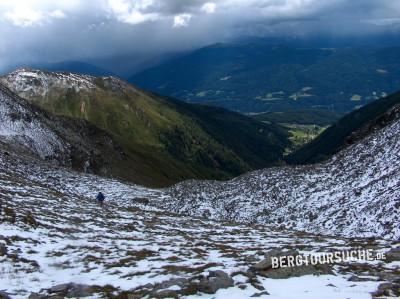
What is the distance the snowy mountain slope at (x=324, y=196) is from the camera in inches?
1230

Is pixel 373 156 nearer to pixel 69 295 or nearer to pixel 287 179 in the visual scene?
pixel 287 179

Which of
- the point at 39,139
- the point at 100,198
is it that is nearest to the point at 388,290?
the point at 100,198

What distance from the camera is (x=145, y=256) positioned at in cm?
2245

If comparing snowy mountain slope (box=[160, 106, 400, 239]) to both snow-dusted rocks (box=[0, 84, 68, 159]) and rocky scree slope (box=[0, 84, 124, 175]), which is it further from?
snow-dusted rocks (box=[0, 84, 68, 159])

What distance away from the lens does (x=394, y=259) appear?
62.7 feet

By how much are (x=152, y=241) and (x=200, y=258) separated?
19.4ft

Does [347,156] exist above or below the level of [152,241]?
above

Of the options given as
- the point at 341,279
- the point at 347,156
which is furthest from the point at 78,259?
the point at 347,156

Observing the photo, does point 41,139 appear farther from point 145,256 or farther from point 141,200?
point 145,256

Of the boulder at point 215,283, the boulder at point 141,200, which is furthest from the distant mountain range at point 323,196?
the boulder at point 215,283

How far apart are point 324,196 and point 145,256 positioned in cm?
2081

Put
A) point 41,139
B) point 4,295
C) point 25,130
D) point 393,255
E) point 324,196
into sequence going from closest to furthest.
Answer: point 4,295
point 393,255
point 324,196
point 25,130
point 41,139

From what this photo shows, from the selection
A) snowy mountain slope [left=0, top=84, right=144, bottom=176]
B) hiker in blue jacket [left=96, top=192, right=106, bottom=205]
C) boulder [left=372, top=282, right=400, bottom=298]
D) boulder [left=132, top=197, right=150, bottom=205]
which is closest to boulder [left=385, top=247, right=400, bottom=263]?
boulder [left=372, top=282, right=400, bottom=298]

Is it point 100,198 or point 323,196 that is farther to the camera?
point 100,198
